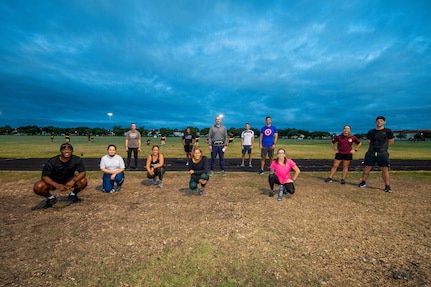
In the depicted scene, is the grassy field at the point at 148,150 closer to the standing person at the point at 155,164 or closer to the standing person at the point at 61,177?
the standing person at the point at 155,164

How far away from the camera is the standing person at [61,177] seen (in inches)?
200

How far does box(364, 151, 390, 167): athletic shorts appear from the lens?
7.03 metres

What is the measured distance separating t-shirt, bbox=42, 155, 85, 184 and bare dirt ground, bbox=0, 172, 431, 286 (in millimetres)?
786

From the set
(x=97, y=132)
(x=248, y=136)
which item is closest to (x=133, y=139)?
(x=248, y=136)

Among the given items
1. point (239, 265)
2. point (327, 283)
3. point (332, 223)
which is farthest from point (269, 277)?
point (332, 223)

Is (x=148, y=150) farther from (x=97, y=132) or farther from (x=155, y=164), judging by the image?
(x=97, y=132)

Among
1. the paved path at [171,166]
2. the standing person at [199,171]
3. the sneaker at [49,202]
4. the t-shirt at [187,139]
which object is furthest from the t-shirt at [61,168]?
the t-shirt at [187,139]

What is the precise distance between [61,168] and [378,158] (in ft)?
32.6

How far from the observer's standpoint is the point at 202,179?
6398mm

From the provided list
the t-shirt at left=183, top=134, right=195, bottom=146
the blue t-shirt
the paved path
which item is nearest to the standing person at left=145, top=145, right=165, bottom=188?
the paved path

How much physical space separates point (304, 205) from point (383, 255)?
2.31 metres

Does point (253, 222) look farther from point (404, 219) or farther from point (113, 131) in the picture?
point (113, 131)

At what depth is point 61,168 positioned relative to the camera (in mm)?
5289

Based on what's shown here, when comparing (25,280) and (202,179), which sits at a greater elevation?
(202,179)
